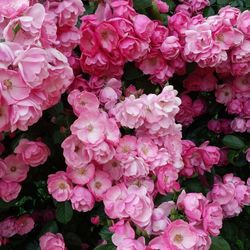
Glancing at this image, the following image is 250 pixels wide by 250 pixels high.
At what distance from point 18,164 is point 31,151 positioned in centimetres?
7

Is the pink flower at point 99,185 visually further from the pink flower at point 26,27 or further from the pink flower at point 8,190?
the pink flower at point 26,27

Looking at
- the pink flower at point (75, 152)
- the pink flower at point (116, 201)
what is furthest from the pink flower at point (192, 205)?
the pink flower at point (75, 152)

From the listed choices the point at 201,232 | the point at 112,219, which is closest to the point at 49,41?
the point at 112,219

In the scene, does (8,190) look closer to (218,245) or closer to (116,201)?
(116,201)

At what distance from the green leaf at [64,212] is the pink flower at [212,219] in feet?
1.19

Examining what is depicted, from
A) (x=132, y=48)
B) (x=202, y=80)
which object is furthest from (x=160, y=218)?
(x=202, y=80)

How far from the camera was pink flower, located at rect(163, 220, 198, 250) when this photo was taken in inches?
53.2

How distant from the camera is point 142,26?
1.68m

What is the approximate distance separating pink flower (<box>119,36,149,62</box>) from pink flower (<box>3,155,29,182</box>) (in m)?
0.41

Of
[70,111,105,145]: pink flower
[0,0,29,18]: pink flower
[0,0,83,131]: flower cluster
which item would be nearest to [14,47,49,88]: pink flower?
[0,0,83,131]: flower cluster

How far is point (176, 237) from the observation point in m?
1.36

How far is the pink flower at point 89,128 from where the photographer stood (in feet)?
4.77

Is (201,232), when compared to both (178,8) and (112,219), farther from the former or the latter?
(178,8)

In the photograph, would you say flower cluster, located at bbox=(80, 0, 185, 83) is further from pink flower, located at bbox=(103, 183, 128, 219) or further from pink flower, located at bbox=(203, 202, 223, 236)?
pink flower, located at bbox=(203, 202, 223, 236)
